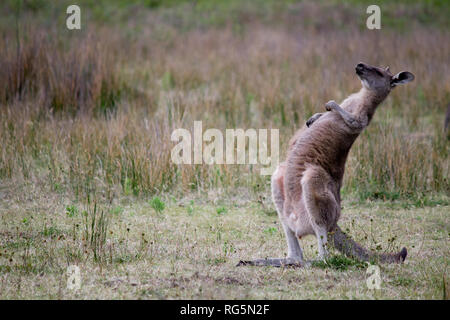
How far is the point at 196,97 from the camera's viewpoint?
10.6 m

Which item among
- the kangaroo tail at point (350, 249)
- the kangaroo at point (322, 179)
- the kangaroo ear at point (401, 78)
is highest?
the kangaroo ear at point (401, 78)

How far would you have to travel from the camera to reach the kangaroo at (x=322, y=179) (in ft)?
17.4

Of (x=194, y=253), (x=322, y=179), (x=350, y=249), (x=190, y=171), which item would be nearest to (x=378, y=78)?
(x=322, y=179)

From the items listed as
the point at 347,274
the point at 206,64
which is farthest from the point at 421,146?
the point at 206,64

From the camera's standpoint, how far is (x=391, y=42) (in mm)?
15523

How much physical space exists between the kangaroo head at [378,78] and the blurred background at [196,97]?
2.31m

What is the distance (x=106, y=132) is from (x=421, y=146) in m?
4.32

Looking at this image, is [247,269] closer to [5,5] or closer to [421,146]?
[421,146]

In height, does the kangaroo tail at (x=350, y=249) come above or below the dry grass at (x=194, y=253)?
above

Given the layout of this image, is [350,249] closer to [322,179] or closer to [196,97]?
[322,179]

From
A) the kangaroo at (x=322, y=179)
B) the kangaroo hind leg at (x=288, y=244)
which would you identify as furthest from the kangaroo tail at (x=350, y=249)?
the kangaroo hind leg at (x=288, y=244)

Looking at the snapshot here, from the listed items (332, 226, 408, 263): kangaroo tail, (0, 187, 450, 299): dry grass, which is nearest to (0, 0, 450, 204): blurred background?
(0, 187, 450, 299): dry grass

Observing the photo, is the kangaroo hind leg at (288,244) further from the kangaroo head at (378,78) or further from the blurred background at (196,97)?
the blurred background at (196,97)

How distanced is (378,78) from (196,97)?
197 inches
